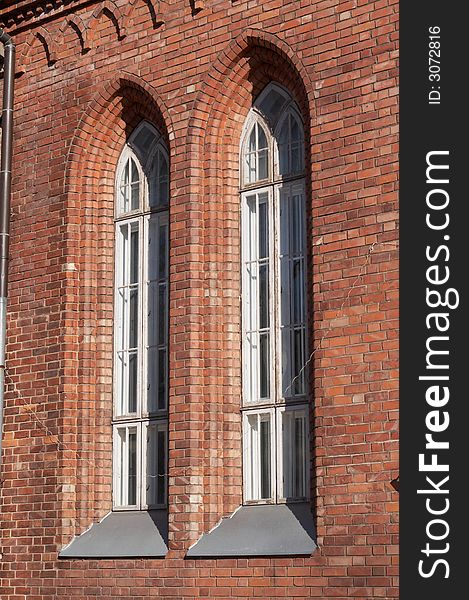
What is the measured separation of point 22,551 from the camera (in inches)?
432

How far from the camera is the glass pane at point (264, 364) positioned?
10.3m

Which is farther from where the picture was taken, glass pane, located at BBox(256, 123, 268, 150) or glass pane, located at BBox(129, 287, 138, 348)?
glass pane, located at BBox(129, 287, 138, 348)

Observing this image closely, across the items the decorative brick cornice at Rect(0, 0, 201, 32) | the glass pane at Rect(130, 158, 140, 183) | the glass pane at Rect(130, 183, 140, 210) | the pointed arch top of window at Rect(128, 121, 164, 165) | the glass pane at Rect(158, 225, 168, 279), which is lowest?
the glass pane at Rect(158, 225, 168, 279)

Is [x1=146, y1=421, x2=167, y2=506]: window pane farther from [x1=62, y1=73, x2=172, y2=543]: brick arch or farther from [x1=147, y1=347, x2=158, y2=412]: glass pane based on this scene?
[x1=62, y1=73, x2=172, y2=543]: brick arch

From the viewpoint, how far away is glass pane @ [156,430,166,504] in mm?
10656

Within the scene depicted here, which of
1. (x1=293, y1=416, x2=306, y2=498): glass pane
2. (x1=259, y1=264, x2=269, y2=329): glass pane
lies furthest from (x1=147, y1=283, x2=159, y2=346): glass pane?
(x1=293, y1=416, x2=306, y2=498): glass pane

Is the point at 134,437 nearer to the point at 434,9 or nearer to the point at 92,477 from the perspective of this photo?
the point at 92,477

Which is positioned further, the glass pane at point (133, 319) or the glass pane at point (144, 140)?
the glass pane at point (144, 140)

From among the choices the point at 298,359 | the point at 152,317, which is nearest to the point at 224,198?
the point at 152,317

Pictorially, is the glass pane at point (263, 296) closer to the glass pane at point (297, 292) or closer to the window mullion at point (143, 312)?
the glass pane at point (297, 292)

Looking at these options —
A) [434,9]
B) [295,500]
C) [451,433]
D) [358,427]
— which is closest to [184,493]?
[295,500]

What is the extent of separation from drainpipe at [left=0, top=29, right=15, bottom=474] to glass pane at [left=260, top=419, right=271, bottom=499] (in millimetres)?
2711

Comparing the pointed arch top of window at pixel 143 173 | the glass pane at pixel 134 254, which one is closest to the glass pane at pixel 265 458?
the glass pane at pixel 134 254

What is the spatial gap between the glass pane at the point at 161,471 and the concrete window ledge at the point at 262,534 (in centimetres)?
79
